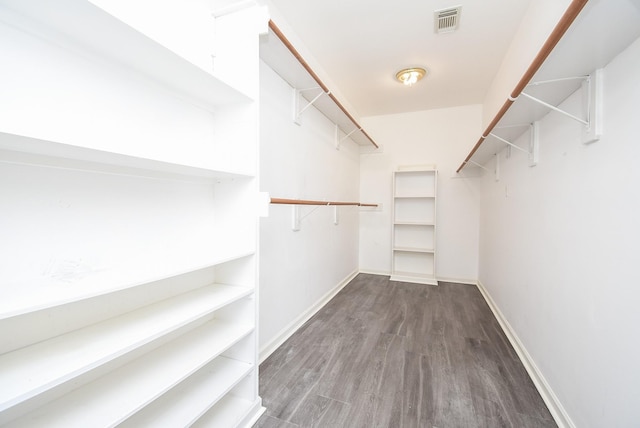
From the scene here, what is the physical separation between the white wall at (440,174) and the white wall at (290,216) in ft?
Answer: 3.39

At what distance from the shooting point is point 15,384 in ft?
2.00

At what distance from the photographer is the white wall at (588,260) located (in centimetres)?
95

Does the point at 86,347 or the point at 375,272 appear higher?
the point at 86,347

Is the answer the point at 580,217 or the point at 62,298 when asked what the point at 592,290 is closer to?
the point at 580,217

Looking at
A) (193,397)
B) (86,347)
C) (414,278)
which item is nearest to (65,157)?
(86,347)

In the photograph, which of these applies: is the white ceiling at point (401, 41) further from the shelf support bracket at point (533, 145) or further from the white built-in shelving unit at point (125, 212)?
the white built-in shelving unit at point (125, 212)

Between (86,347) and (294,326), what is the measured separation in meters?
1.70

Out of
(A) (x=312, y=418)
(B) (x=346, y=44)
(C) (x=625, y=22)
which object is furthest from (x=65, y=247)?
(B) (x=346, y=44)

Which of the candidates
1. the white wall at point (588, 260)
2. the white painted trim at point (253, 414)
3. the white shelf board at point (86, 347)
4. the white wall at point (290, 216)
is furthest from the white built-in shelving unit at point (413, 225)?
the white shelf board at point (86, 347)

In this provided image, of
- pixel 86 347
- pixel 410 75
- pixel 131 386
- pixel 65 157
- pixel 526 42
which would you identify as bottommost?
pixel 131 386

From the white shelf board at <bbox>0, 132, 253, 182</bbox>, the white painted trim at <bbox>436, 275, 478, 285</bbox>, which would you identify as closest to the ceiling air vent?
the white shelf board at <bbox>0, 132, 253, 182</bbox>

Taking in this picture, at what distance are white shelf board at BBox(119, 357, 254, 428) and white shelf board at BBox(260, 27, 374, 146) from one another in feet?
5.75

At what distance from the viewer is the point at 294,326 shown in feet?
7.54

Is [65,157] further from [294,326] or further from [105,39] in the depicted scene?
[294,326]
